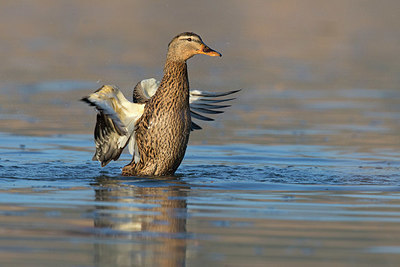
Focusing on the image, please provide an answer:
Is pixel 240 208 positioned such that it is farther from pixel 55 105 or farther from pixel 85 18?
pixel 85 18

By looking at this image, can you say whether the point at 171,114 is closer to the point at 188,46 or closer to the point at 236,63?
the point at 188,46

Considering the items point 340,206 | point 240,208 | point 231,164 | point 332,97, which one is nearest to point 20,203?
point 240,208

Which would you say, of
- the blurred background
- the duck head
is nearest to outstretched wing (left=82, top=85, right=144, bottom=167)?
the duck head

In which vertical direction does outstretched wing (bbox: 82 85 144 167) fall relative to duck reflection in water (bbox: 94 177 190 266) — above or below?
above

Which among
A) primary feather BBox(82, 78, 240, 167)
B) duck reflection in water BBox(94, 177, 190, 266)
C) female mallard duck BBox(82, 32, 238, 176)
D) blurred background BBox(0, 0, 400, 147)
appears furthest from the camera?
blurred background BBox(0, 0, 400, 147)

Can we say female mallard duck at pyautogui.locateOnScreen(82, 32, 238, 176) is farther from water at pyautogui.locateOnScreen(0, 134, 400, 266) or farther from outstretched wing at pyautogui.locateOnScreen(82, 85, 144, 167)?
water at pyautogui.locateOnScreen(0, 134, 400, 266)

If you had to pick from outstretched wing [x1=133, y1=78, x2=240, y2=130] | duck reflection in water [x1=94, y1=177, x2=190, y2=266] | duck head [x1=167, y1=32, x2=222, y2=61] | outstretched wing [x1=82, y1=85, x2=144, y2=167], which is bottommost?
duck reflection in water [x1=94, y1=177, x2=190, y2=266]

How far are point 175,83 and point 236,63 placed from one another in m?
11.1

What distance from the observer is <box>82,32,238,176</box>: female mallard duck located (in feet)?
31.8

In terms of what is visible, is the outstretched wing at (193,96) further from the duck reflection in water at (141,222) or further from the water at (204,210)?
the duck reflection in water at (141,222)

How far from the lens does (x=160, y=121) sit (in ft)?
31.8

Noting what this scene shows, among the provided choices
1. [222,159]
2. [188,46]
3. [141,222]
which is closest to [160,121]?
[188,46]

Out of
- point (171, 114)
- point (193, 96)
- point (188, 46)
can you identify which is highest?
point (188, 46)

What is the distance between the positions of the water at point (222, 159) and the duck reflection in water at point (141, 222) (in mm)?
15
